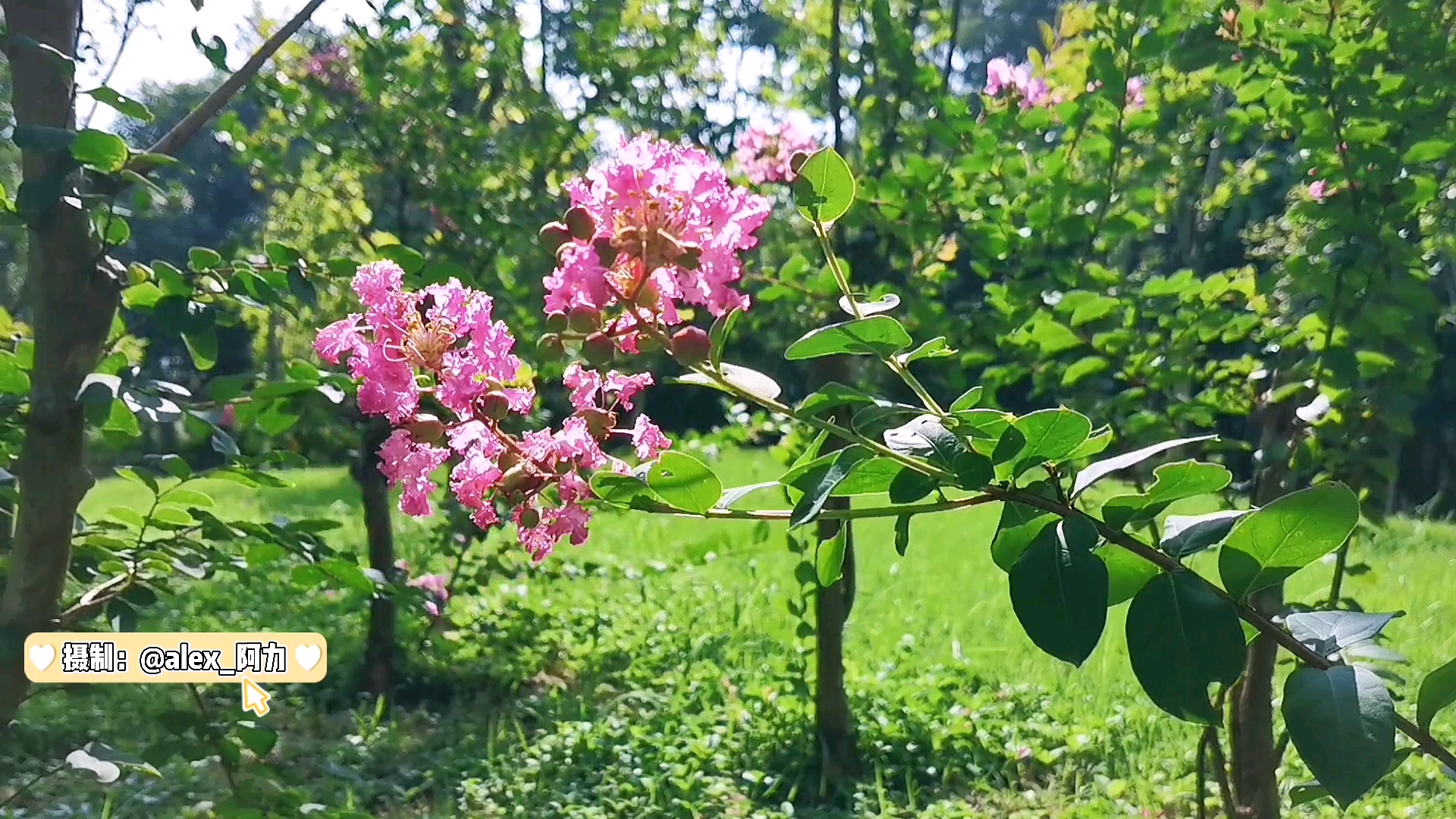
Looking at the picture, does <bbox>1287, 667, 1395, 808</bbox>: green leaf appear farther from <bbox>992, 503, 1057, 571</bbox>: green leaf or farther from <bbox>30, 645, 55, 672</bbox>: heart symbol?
<bbox>30, 645, 55, 672</bbox>: heart symbol

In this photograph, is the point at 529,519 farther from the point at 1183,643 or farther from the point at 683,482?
the point at 1183,643

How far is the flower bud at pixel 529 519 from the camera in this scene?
28.7 inches

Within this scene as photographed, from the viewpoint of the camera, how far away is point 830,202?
25.8 inches

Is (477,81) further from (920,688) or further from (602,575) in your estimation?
(920,688)

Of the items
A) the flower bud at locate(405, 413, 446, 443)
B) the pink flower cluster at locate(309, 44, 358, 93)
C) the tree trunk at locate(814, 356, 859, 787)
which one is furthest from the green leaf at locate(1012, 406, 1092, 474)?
the pink flower cluster at locate(309, 44, 358, 93)

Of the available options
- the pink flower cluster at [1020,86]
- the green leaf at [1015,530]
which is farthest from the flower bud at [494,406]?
the pink flower cluster at [1020,86]

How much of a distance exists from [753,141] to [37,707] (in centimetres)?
219

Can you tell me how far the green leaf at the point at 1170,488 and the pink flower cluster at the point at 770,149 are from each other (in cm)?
140

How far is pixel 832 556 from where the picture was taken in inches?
29.2

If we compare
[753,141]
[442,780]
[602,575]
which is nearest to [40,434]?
[753,141]

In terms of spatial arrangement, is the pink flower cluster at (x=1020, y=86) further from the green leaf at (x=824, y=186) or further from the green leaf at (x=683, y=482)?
the green leaf at (x=683, y=482)

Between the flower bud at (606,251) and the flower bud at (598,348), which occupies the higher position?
the flower bud at (606,251)

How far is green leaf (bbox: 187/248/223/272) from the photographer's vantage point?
1.05 metres

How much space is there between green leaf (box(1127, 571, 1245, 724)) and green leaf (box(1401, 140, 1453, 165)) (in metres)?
0.94
